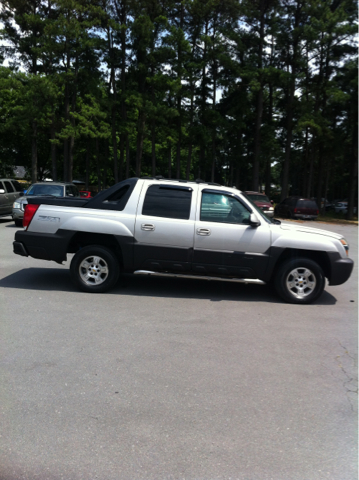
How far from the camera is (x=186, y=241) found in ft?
24.5

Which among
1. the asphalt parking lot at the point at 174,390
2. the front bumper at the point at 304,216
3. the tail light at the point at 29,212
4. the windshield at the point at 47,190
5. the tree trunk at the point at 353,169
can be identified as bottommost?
the asphalt parking lot at the point at 174,390

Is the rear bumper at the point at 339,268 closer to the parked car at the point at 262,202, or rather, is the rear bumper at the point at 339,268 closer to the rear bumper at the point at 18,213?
the rear bumper at the point at 18,213

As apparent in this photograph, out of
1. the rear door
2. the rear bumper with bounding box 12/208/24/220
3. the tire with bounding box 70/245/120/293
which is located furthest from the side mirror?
the rear bumper with bounding box 12/208/24/220

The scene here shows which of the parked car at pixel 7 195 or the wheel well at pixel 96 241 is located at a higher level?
the parked car at pixel 7 195

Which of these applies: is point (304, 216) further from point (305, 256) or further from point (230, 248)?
point (230, 248)

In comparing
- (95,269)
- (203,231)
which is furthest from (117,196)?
(203,231)

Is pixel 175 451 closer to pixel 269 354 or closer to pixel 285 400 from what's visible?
pixel 285 400

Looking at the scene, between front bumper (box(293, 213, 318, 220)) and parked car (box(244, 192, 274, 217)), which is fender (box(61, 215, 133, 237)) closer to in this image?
parked car (box(244, 192, 274, 217))

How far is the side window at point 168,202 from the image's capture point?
24.9 feet

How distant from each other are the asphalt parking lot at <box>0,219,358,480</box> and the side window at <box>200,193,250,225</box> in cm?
137

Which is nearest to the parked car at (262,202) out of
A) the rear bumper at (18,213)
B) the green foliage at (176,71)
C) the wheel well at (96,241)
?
the green foliage at (176,71)

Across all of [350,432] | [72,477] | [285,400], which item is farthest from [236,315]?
[72,477]

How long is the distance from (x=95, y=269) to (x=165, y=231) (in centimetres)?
129

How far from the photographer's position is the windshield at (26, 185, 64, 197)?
1672 cm
